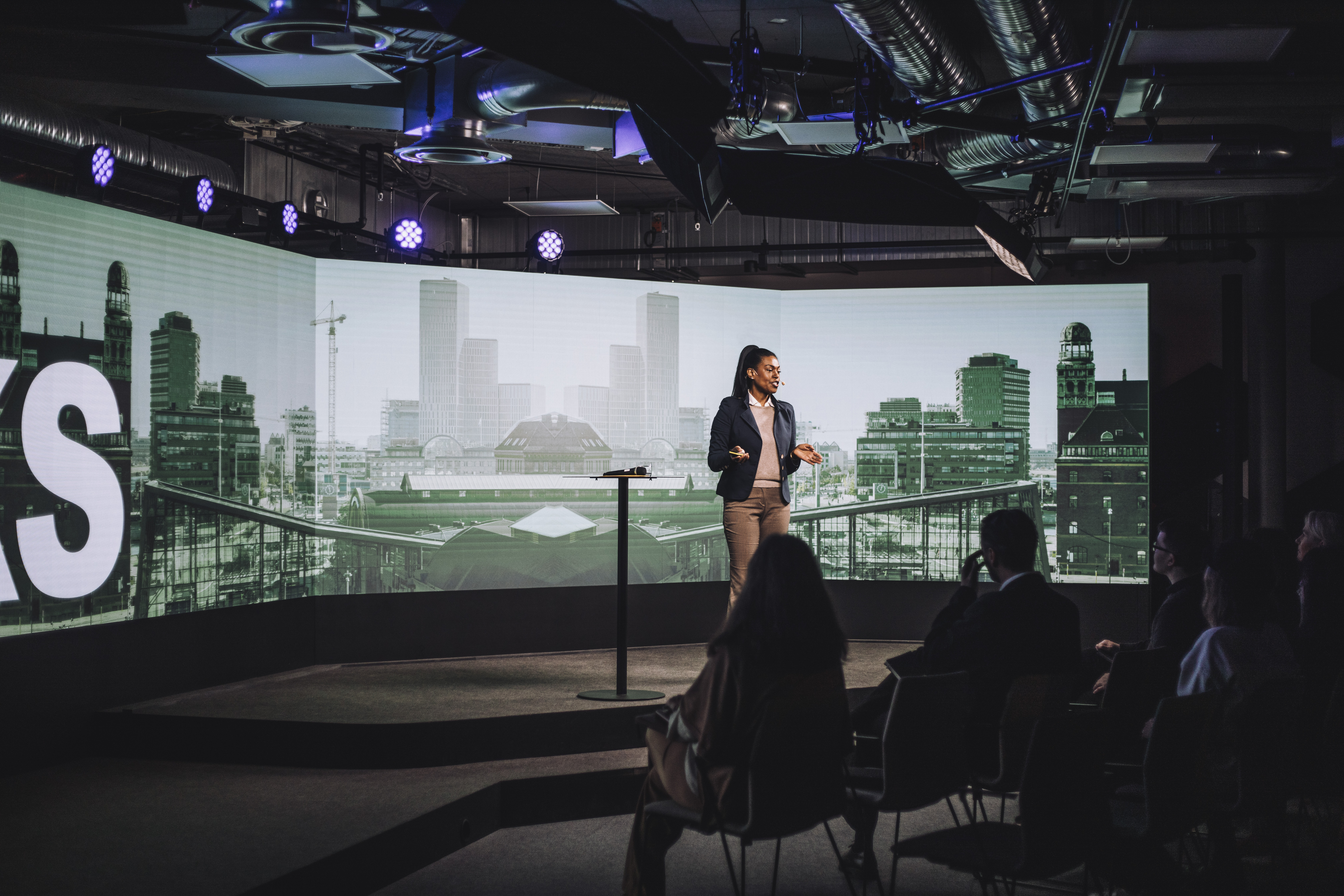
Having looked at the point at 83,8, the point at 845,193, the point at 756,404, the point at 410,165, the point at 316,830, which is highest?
the point at 410,165

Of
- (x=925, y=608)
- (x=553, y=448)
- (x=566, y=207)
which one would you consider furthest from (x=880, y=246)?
(x=553, y=448)

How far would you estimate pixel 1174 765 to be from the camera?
308 centimetres

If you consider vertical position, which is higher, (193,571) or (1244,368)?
(1244,368)

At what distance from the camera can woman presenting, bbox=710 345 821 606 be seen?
216 inches

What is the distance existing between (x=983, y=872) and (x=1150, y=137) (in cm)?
419

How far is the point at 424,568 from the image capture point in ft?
21.9

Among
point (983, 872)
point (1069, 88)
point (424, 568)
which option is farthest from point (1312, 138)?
point (424, 568)

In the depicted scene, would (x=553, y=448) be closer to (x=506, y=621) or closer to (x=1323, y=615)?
(x=506, y=621)

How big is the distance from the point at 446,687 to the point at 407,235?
3.55 metres

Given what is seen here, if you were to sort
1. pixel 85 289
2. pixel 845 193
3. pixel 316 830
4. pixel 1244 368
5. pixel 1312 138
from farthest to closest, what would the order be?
pixel 1244 368 < pixel 1312 138 < pixel 845 193 < pixel 85 289 < pixel 316 830

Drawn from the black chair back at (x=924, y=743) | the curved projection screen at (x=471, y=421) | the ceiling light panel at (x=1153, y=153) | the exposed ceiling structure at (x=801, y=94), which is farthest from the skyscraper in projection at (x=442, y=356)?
the black chair back at (x=924, y=743)

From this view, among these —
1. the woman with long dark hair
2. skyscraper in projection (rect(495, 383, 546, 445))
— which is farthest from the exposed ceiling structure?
the woman with long dark hair

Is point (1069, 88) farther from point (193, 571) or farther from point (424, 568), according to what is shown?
point (193, 571)

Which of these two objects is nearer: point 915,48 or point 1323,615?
point 1323,615
